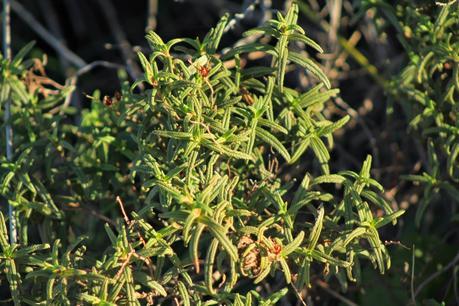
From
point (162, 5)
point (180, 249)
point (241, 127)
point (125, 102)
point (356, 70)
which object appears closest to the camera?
point (241, 127)

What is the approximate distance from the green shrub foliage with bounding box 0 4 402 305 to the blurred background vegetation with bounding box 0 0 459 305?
0.81ft

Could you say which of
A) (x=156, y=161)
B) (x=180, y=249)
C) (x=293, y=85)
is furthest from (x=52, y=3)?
(x=156, y=161)

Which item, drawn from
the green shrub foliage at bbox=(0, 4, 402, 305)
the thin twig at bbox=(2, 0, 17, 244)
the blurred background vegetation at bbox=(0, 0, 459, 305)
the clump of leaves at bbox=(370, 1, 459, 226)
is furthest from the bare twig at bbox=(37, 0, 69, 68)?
the clump of leaves at bbox=(370, 1, 459, 226)

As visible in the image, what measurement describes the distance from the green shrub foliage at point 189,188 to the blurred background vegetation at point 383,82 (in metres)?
0.25

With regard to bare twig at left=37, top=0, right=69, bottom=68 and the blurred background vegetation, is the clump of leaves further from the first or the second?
bare twig at left=37, top=0, right=69, bottom=68

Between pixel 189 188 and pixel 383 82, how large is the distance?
3.74 feet

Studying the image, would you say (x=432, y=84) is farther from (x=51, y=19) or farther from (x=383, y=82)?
(x=51, y=19)

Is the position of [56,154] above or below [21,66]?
below

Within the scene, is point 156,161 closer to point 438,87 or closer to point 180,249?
point 180,249

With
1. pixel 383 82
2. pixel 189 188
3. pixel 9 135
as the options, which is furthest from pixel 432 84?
pixel 9 135

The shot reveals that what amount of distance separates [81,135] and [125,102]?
0.29 m

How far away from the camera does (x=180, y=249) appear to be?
234 centimetres

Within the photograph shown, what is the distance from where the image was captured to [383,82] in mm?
2529

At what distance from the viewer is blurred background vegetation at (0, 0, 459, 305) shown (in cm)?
204
